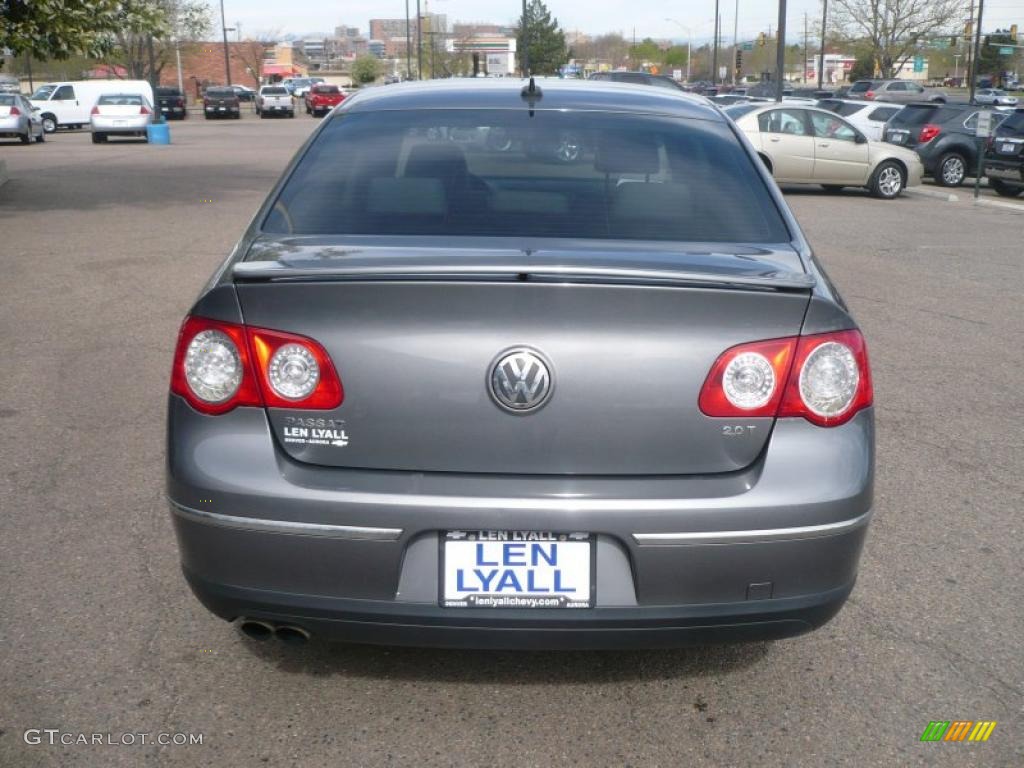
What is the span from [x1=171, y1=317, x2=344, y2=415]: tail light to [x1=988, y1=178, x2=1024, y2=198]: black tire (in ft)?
66.2

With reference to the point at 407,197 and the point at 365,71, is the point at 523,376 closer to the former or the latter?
the point at 407,197

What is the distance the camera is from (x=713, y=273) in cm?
287

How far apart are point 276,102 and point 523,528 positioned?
185 feet

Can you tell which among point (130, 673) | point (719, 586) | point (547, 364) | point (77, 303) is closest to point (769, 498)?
point (719, 586)

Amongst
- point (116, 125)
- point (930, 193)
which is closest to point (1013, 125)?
point (930, 193)

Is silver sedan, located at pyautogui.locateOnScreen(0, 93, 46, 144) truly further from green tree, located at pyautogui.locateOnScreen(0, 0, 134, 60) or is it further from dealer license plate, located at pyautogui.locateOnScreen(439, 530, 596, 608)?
dealer license plate, located at pyautogui.locateOnScreen(439, 530, 596, 608)

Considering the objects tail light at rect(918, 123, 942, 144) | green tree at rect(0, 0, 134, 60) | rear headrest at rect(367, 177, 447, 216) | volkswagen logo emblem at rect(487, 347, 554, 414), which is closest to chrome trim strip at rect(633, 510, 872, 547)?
volkswagen logo emblem at rect(487, 347, 554, 414)

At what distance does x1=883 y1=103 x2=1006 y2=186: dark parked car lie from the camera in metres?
22.2

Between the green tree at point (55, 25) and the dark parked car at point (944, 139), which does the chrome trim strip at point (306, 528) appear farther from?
the dark parked car at point (944, 139)

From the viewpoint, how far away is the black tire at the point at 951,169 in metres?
22.4

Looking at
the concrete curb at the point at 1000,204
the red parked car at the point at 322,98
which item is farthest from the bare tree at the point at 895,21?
the concrete curb at the point at 1000,204

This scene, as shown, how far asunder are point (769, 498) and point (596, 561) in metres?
0.44

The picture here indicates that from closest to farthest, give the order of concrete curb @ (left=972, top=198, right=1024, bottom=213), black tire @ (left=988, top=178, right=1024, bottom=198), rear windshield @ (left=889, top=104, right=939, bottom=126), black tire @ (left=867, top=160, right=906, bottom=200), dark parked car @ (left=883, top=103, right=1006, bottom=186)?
1. concrete curb @ (left=972, top=198, right=1024, bottom=213)
2. black tire @ (left=867, top=160, right=906, bottom=200)
3. black tire @ (left=988, top=178, right=1024, bottom=198)
4. dark parked car @ (left=883, top=103, right=1006, bottom=186)
5. rear windshield @ (left=889, top=104, right=939, bottom=126)

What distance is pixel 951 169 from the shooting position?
2255cm
